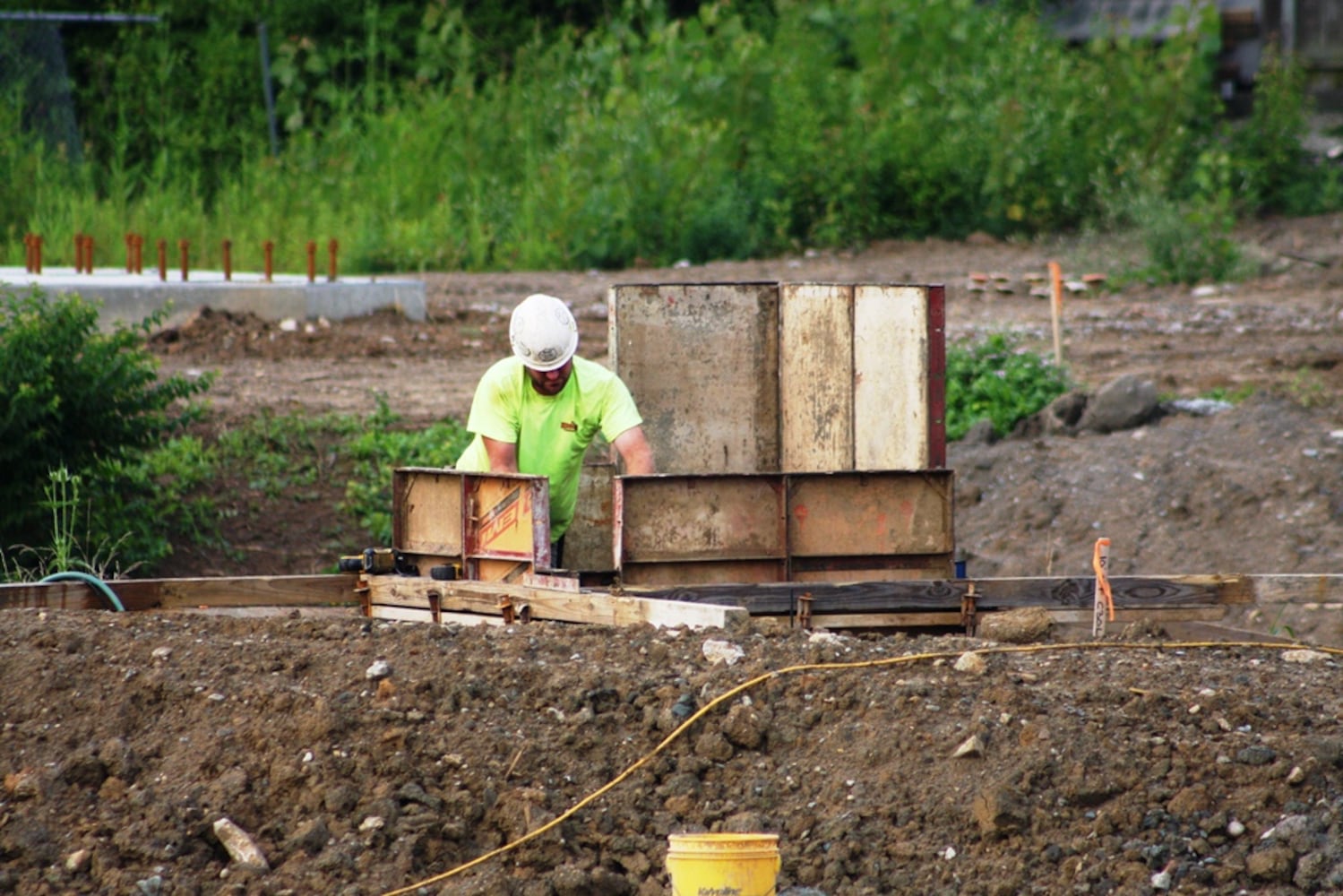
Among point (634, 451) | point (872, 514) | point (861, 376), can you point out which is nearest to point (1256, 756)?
point (872, 514)

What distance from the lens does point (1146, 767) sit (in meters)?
4.87

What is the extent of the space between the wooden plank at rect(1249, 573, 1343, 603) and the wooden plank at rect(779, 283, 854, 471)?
232 centimetres

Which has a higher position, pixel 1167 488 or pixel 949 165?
pixel 949 165

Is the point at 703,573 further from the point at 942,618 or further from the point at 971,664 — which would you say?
the point at 971,664

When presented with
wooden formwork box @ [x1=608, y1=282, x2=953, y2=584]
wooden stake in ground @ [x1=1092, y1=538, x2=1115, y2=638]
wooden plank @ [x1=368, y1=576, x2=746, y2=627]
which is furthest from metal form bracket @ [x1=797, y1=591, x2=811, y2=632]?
wooden formwork box @ [x1=608, y1=282, x2=953, y2=584]

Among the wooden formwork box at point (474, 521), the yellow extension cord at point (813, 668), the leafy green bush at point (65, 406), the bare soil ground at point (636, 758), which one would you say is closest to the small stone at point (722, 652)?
the bare soil ground at point (636, 758)

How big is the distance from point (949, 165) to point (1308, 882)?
16.0 m

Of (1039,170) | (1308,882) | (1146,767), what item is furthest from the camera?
(1039,170)

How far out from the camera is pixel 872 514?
23.9 ft

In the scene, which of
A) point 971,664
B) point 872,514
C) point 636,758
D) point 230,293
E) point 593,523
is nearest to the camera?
point 636,758

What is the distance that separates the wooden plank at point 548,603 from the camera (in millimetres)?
6059

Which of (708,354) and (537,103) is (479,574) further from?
(537,103)

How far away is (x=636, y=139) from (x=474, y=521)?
11993mm

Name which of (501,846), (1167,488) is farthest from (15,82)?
(501,846)
